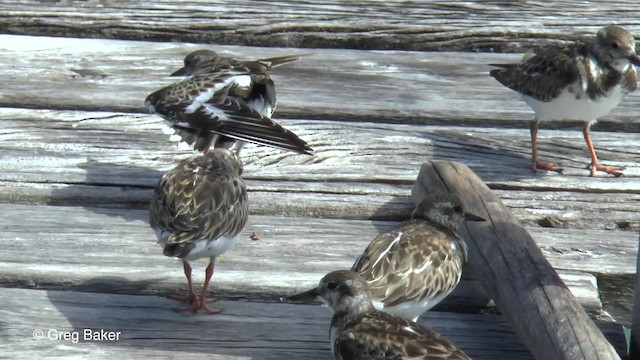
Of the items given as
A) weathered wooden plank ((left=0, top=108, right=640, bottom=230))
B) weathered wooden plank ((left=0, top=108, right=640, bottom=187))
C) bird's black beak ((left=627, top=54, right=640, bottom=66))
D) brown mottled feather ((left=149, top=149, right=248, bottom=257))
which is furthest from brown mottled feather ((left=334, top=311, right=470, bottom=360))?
bird's black beak ((left=627, top=54, right=640, bottom=66))

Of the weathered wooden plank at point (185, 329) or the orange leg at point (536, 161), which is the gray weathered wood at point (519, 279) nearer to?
the weathered wooden plank at point (185, 329)

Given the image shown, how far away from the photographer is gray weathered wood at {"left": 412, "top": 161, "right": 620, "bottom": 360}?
2.95 meters

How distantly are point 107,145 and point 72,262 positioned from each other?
→ 37.0 inches

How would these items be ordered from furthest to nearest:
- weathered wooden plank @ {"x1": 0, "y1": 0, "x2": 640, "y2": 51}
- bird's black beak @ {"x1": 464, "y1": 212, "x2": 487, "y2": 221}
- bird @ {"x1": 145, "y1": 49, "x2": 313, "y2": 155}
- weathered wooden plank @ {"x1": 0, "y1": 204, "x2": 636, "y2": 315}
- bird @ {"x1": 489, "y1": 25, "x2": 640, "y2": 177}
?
1. weathered wooden plank @ {"x1": 0, "y1": 0, "x2": 640, "y2": 51}
2. bird @ {"x1": 489, "y1": 25, "x2": 640, "y2": 177}
3. bird @ {"x1": 145, "y1": 49, "x2": 313, "y2": 155}
4. bird's black beak @ {"x1": 464, "y1": 212, "x2": 487, "y2": 221}
5. weathered wooden plank @ {"x1": 0, "y1": 204, "x2": 636, "y2": 315}

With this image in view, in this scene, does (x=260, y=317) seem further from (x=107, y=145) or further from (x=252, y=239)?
(x=107, y=145)

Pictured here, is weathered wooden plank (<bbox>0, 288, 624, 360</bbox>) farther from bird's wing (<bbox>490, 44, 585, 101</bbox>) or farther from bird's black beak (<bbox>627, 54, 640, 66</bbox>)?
bird's black beak (<bbox>627, 54, 640, 66</bbox>)

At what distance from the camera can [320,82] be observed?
4953 millimetres

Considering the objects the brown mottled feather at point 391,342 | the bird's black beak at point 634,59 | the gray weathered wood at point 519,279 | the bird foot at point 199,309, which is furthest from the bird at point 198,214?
the bird's black beak at point 634,59

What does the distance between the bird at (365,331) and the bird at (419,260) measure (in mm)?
129

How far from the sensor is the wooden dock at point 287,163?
3.34 metres

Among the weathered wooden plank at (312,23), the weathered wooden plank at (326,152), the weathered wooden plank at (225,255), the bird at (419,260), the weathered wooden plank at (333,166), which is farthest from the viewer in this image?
the weathered wooden plank at (312,23)

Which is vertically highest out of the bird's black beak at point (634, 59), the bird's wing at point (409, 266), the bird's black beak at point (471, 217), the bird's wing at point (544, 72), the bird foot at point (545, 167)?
the bird's black beak at point (634, 59)

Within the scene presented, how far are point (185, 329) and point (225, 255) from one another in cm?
52

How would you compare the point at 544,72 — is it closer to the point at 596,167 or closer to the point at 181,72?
the point at 596,167
